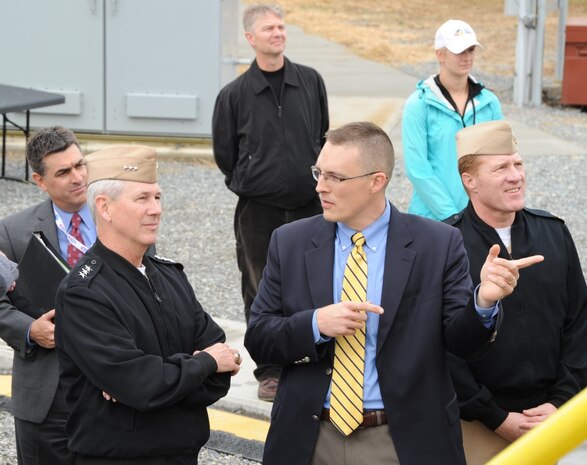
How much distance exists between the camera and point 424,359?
3809 millimetres

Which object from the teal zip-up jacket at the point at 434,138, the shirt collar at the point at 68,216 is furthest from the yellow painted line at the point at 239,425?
the shirt collar at the point at 68,216

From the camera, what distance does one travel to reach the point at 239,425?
6500 millimetres

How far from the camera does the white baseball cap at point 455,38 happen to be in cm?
612

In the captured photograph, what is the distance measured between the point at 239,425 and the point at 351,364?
280 cm

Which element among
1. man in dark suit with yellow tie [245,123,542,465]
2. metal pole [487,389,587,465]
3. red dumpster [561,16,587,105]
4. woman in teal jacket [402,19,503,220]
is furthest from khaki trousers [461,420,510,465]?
red dumpster [561,16,587,105]

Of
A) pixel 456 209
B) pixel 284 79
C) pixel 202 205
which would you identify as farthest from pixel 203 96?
pixel 456 209

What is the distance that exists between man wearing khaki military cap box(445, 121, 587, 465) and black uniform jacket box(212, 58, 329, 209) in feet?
7.76

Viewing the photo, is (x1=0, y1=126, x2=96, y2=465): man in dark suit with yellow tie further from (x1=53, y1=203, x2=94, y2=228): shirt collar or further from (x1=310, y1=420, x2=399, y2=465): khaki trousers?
(x1=310, y1=420, x2=399, y2=465): khaki trousers

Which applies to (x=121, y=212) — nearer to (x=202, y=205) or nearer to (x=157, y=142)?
(x=202, y=205)

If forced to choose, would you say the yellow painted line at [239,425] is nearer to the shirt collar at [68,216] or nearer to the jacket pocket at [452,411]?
the shirt collar at [68,216]

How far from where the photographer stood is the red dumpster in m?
17.6

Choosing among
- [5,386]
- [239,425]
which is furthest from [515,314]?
[5,386]

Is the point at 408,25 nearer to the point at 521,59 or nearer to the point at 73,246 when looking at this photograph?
the point at 521,59

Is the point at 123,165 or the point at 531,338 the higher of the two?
the point at 123,165
